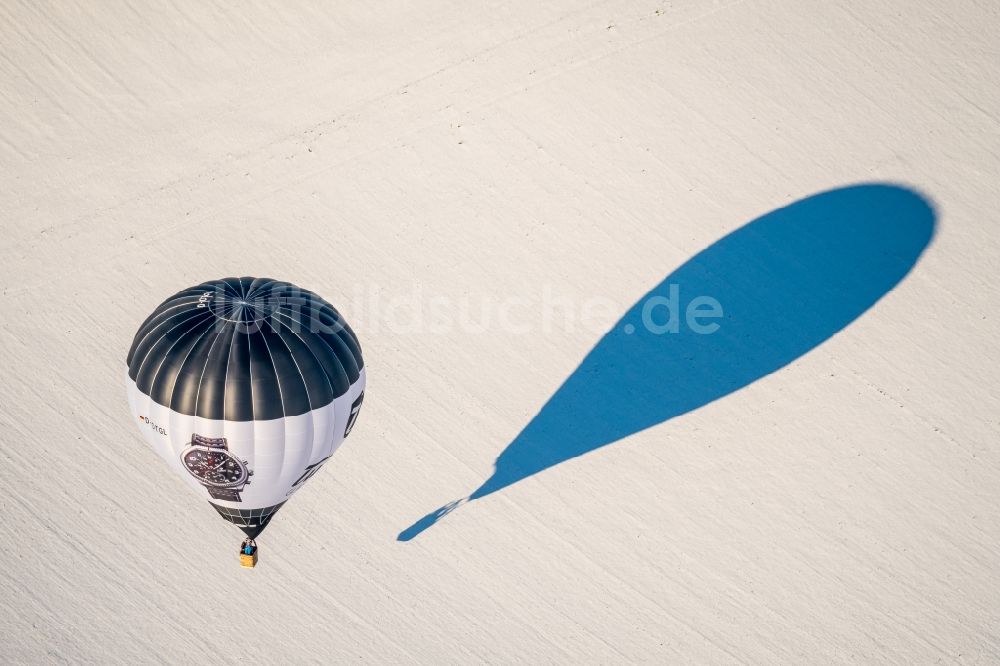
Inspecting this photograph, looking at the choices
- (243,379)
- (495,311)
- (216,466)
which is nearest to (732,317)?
(495,311)

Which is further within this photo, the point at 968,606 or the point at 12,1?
the point at 12,1

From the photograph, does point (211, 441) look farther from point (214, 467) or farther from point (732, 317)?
point (732, 317)

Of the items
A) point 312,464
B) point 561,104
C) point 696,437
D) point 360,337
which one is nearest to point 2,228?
point 360,337

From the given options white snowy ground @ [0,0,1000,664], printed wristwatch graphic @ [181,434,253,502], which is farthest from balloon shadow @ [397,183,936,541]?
printed wristwatch graphic @ [181,434,253,502]

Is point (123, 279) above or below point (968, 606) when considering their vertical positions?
below

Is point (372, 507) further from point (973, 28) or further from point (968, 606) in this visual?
point (973, 28)

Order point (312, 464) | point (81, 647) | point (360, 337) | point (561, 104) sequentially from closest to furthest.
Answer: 1. point (312, 464)
2. point (81, 647)
3. point (360, 337)
4. point (561, 104)

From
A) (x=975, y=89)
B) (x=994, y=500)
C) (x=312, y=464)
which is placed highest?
(x=975, y=89)
